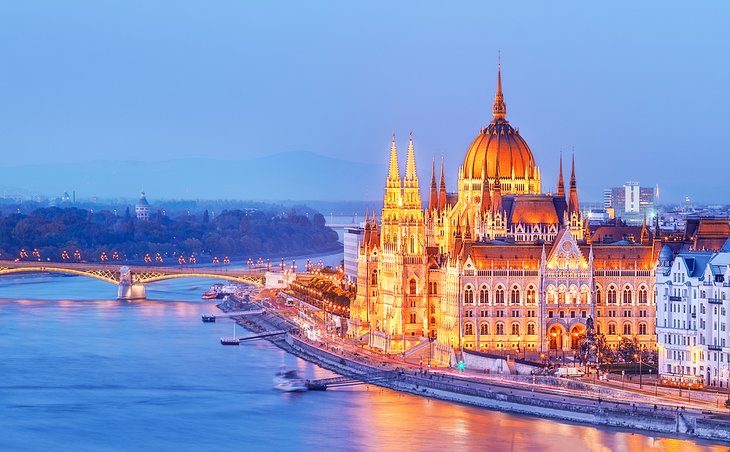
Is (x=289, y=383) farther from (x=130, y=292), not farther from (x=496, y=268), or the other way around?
(x=130, y=292)

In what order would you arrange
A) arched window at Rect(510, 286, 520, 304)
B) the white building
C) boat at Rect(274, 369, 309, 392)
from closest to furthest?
the white building
boat at Rect(274, 369, 309, 392)
arched window at Rect(510, 286, 520, 304)

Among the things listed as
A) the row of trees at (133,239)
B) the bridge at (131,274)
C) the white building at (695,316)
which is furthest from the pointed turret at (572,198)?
the row of trees at (133,239)

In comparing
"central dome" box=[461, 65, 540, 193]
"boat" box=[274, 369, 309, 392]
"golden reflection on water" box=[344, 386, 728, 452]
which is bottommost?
"golden reflection on water" box=[344, 386, 728, 452]

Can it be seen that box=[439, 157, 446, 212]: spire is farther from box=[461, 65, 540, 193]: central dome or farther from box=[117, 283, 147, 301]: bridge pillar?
box=[117, 283, 147, 301]: bridge pillar

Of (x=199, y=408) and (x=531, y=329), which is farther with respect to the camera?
(x=531, y=329)

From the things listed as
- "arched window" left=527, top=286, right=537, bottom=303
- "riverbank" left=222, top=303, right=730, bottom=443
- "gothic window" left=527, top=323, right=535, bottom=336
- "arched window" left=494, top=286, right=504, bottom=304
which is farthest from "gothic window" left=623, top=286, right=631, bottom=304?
"riverbank" left=222, top=303, right=730, bottom=443

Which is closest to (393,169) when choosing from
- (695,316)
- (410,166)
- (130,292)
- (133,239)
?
(410,166)
